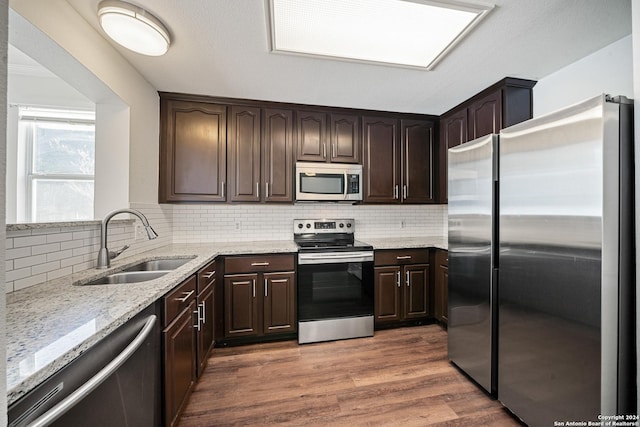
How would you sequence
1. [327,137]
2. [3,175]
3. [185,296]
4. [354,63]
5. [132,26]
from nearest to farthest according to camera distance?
[3,175] → [132,26] → [185,296] → [354,63] → [327,137]

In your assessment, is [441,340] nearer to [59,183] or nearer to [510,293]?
[510,293]

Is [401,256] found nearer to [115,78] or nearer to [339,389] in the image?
[339,389]

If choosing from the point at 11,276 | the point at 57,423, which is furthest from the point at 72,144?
the point at 57,423

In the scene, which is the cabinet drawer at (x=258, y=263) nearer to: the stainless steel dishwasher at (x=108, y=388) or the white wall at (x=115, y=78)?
the white wall at (x=115, y=78)

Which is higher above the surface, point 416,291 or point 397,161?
Result: point 397,161

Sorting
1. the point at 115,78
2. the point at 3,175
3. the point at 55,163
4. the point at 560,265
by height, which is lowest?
the point at 560,265

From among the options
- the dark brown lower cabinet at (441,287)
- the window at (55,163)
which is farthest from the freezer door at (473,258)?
the window at (55,163)

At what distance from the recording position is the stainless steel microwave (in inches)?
109

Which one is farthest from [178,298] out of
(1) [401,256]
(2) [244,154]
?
(1) [401,256]

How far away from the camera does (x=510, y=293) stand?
1.60 m

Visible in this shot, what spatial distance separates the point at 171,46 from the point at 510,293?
108 inches

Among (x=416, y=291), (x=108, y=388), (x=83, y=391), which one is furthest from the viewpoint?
(x=416, y=291)

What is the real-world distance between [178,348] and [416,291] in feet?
7.41

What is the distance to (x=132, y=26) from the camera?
146 cm
